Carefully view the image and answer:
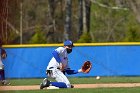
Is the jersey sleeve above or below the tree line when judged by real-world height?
above

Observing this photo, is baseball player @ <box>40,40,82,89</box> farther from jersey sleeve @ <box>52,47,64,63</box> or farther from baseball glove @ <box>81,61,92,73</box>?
baseball glove @ <box>81,61,92,73</box>

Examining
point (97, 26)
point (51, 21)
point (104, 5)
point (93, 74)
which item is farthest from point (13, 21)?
point (97, 26)

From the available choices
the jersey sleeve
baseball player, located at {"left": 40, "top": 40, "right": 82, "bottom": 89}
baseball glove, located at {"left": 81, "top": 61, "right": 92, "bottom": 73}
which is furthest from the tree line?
the jersey sleeve

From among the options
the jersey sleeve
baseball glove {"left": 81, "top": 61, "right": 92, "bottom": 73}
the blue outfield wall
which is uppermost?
the jersey sleeve

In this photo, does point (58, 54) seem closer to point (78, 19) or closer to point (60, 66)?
point (60, 66)

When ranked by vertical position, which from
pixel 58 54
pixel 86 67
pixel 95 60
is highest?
pixel 58 54

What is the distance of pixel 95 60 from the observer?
20047mm

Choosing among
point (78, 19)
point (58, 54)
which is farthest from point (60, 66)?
point (78, 19)

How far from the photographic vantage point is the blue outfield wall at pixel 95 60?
1994cm

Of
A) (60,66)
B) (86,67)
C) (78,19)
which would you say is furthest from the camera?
(78,19)

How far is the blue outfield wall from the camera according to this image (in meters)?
19.9

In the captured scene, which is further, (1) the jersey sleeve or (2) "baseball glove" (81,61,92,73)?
(2) "baseball glove" (81,61,92,73)

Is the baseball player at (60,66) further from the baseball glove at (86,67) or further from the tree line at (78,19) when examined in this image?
the tree line at (78,19)

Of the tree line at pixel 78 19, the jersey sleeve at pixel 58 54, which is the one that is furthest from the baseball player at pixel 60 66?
the tree line at pixel 78 19
